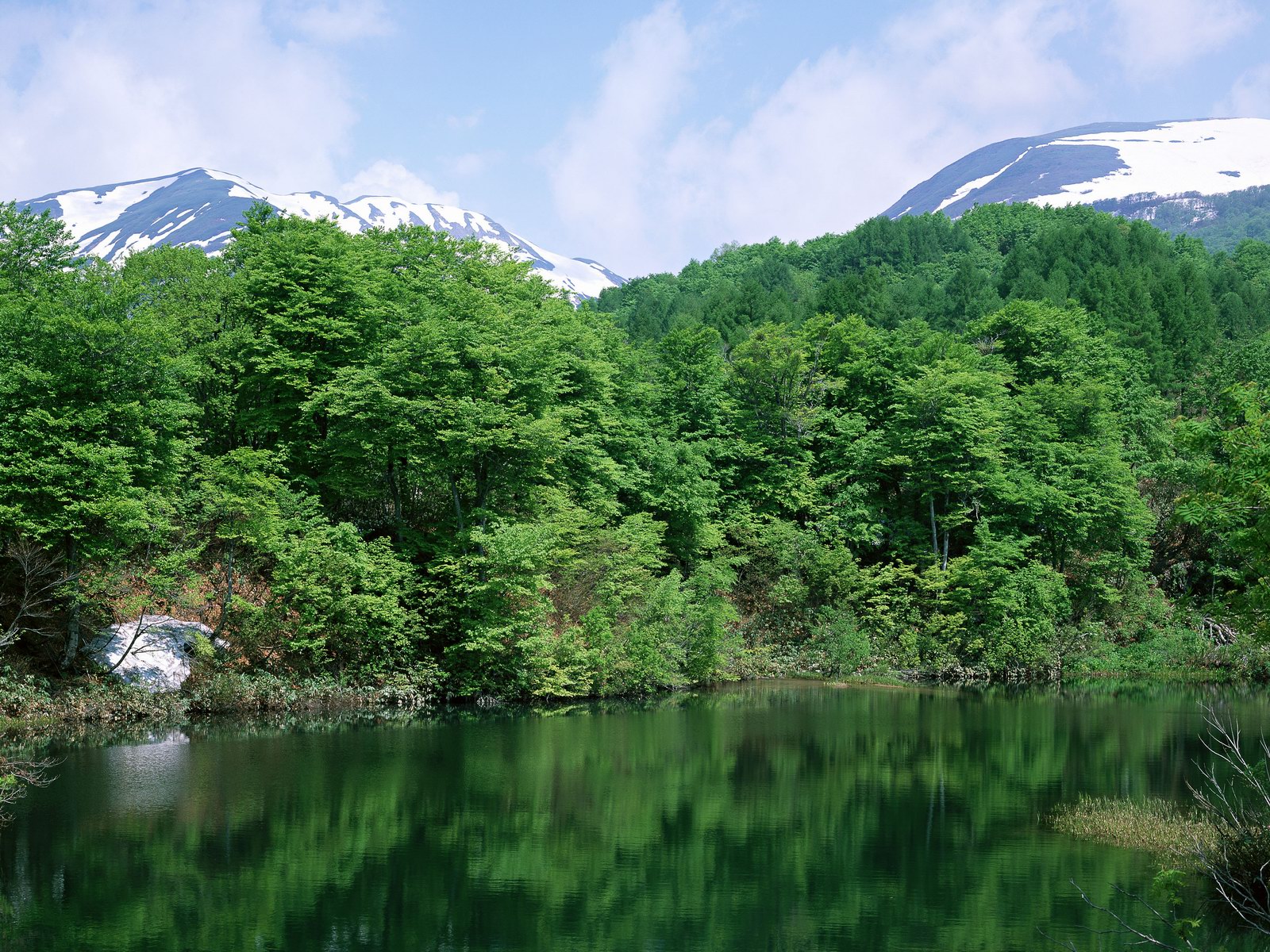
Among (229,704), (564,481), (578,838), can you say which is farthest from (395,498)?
(578,838)

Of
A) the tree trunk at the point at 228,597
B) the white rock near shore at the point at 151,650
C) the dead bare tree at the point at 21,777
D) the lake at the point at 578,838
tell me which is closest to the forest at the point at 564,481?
the tree trunk at the point at 228,597

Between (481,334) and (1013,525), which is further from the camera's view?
(1013,525)

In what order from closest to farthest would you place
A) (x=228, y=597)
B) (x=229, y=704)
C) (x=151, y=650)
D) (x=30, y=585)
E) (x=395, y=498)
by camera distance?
(x=30, y=585) → (x=151, y=650) → (x=229, y=704) → (x=228, y=597) → (x=395, y=498)

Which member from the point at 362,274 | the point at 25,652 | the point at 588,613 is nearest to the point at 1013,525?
the point at 588,613

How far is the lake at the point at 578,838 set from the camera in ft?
42.4

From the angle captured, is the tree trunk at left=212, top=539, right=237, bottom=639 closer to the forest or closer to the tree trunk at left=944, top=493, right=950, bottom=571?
the forest

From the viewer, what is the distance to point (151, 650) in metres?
28.8

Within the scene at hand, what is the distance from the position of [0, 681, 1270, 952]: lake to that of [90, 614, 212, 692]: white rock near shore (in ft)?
11.5

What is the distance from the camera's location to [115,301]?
28.0 meters

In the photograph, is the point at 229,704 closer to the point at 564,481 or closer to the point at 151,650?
the point at 151,650

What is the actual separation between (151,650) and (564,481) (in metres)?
15.0

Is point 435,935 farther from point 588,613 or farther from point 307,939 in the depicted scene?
point 588,613

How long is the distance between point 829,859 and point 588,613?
18.8 metres

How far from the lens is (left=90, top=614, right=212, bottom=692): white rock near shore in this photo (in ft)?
92.7
